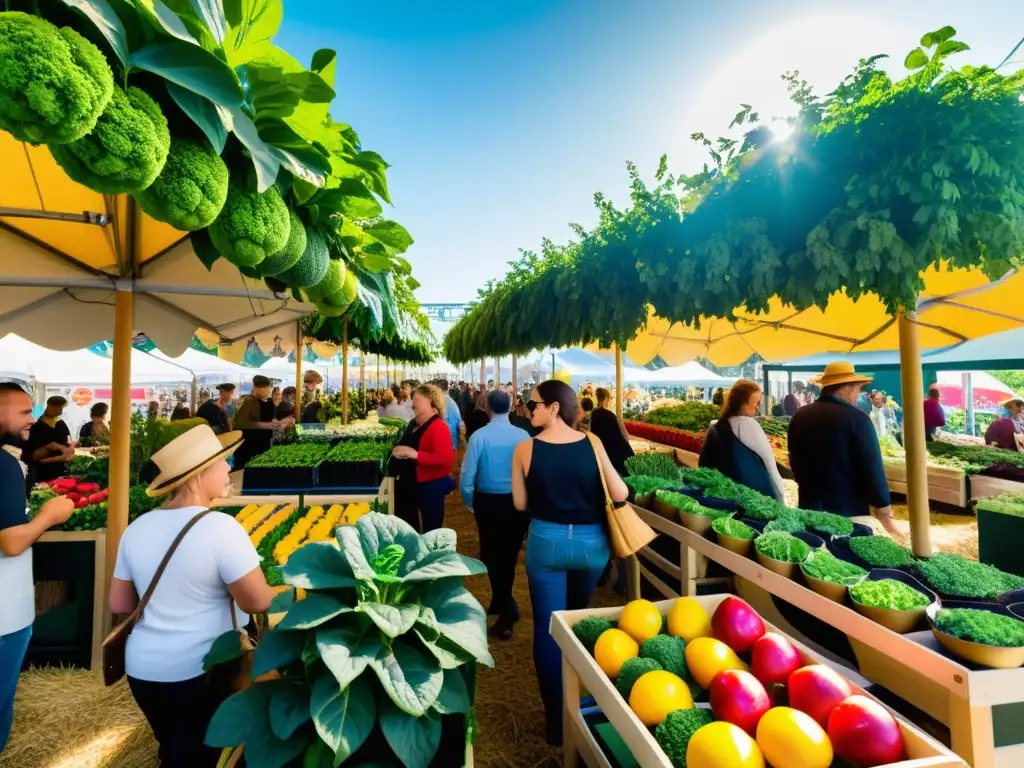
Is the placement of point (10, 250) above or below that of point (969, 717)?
above

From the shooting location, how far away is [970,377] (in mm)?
15242

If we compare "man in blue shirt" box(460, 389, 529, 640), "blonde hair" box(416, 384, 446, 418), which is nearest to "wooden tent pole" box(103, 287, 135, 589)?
"blonde hair" box(416, 384, 446, 418)

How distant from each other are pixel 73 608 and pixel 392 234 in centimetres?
340

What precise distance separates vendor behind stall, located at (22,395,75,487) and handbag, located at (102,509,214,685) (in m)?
5.11

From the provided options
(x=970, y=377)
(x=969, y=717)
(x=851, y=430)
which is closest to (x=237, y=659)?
(x=969, y=717)

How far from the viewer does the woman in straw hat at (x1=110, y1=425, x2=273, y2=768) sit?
5.40 ft

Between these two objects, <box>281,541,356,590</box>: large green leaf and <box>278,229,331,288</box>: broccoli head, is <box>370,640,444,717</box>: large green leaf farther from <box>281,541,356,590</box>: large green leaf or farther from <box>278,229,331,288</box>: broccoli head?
<box>278,229,331,288</box>: broccoli head

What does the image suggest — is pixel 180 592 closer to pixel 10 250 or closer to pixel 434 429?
pixel 10 250

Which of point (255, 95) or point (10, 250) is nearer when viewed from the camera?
point (255, 95)

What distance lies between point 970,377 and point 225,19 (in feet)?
66.5

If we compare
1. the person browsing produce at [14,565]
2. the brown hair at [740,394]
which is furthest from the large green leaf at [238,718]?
the brown hair at [740,394]

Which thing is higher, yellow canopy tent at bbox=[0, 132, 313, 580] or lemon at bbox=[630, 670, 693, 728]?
yellow canopy tent at bbox=[0, 132, 313, 580]

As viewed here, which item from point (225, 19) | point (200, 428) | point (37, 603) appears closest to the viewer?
point (225, 19)

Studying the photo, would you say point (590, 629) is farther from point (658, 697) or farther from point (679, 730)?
point (679, 730)
